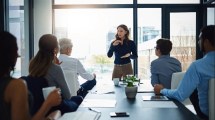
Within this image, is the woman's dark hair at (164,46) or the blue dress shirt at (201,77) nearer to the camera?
the blue dress shirt at (201,77)

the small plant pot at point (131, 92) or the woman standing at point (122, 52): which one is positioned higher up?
the woman standing at point (122, 52)

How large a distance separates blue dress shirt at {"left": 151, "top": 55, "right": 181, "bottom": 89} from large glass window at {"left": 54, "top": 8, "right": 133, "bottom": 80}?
3.23m

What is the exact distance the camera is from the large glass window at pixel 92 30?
20.8 feet

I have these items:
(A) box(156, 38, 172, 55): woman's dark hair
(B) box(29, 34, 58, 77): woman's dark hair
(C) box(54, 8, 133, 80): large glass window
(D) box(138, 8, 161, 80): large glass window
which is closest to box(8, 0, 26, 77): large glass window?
(C) box(54, 8, 133, 80): large glass window

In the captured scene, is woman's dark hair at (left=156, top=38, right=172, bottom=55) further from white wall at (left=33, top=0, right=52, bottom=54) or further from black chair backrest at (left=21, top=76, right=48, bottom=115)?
white wall at (left=33, top=0, right=52, bottom=54)

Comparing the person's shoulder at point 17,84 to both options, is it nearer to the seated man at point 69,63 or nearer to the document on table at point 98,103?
the document on table at point 98,103

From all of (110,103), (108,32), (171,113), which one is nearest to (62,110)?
(110,103)

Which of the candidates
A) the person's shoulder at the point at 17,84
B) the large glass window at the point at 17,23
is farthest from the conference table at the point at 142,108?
the large glass window at the point at 17,23

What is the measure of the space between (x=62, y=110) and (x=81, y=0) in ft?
14.6

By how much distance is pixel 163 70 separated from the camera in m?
3.15

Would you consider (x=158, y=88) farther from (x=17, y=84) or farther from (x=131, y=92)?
(x=17, y=84)

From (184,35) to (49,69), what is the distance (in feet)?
15.3

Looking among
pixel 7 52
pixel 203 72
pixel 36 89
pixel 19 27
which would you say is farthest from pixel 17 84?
pixel 19 27

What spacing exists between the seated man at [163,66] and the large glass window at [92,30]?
3.20 m
